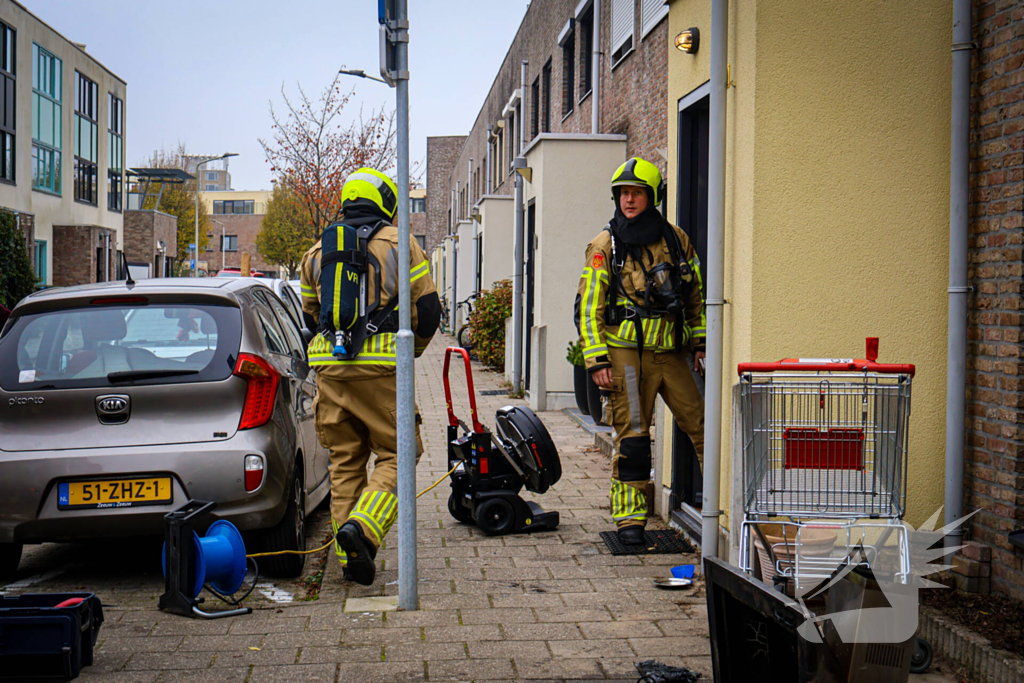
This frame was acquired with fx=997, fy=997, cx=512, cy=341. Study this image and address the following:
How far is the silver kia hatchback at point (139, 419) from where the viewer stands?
16.1 feet

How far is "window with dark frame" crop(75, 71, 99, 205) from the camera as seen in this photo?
45.0 meters

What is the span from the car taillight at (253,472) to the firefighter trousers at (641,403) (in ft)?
6.67

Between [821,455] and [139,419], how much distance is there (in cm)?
329

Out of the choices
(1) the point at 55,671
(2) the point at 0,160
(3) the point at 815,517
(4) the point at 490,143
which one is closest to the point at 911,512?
(3) the point at 815,517

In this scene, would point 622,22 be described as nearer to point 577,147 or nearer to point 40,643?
point 577,147

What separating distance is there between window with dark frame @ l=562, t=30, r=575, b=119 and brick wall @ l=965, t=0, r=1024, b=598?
43.8ft

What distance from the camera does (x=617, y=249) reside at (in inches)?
229

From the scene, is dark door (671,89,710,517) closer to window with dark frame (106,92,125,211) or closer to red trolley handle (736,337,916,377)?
red trolley handle (736,337,916,377)

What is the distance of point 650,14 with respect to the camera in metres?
11.5

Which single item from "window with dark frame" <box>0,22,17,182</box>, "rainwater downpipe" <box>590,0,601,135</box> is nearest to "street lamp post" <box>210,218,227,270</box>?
"window with dark frame" <box>0,22,17,182</box>

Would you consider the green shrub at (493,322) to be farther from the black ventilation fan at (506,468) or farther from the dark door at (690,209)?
the black ventilation fan at (506,468)

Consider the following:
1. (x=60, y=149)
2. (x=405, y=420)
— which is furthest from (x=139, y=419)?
(x=60, y=149)

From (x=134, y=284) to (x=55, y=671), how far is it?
227 centimetres

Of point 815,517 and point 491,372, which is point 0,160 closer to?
point 491,372
